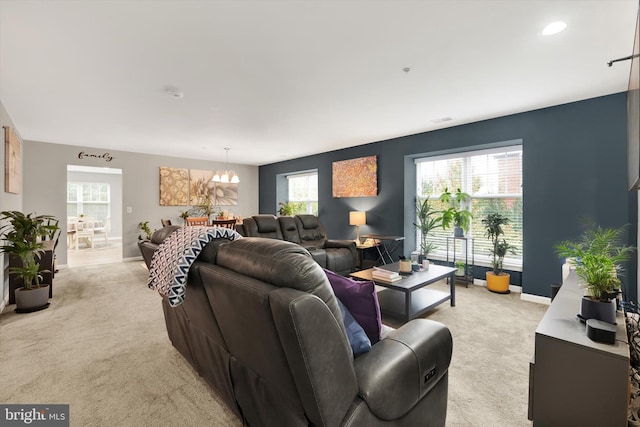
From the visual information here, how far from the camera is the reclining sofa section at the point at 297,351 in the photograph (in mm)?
926

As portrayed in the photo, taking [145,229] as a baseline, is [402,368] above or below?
below

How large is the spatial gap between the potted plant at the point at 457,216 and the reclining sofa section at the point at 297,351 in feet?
11.0

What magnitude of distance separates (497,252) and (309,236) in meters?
2.88

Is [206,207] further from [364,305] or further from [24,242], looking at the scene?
[364,305]

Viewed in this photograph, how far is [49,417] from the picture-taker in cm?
161

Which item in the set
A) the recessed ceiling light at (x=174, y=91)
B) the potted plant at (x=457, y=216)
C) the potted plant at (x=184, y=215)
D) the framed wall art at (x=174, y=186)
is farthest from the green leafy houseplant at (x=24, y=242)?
the potted plant at (x=457, y=216)

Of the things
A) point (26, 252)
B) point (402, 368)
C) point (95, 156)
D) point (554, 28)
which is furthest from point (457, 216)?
point (95, 156)

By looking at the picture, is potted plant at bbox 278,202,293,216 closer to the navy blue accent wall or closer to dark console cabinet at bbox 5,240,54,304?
the navy blue accent wall

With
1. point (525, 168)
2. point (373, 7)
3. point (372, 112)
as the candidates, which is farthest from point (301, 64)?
point (525, 168)

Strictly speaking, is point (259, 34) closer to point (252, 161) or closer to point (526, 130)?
point (526, 130)

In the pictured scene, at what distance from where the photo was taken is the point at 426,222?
4.88 m

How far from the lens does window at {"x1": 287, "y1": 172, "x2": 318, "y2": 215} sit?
738 centimetres

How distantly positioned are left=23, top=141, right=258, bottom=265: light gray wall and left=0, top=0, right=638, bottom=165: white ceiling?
1545mm

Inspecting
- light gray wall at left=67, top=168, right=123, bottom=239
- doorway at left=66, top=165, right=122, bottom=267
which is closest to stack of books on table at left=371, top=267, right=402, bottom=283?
doorway at left=66, top=165, right=122, bottom=267
